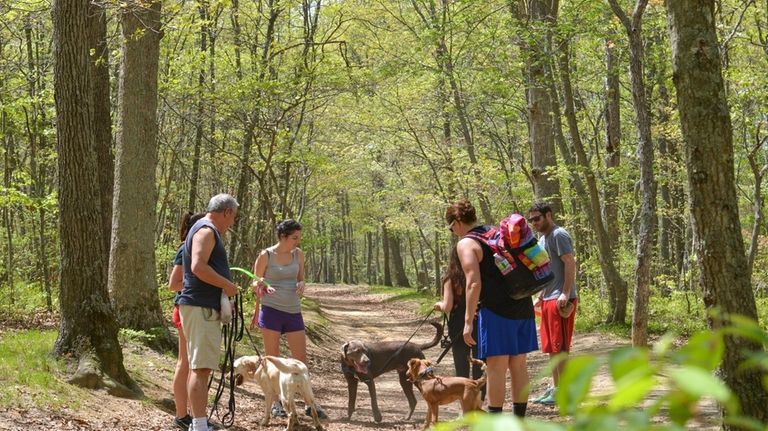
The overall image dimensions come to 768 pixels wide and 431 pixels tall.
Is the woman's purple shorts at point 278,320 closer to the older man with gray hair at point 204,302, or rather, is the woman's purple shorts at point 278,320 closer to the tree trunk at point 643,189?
the older man with gray hair at point 204,302

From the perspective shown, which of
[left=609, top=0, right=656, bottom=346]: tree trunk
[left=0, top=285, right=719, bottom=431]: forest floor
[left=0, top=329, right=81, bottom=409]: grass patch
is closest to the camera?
[left=0, top=285, right=719, bottom=431]: forest floor

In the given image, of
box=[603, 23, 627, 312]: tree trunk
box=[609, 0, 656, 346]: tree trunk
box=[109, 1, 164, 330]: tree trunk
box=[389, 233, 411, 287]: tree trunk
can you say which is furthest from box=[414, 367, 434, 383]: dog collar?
box=[389, 233, 411, 287]: tree trunk

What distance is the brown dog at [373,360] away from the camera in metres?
8.12

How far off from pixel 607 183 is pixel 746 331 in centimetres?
1624

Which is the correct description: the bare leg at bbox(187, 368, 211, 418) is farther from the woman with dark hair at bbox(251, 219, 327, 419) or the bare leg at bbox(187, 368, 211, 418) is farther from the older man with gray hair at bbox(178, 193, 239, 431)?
the woman with dark hair at bbox(251, 219, 327, 419)

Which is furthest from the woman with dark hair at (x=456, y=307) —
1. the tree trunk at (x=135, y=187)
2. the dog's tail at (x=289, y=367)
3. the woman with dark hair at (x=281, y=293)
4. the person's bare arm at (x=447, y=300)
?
the tree trunk at (x=135, y=187)

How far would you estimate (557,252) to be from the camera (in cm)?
746

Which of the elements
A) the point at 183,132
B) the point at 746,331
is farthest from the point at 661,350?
the point at 183,132

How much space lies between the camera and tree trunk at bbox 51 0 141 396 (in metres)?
7.43

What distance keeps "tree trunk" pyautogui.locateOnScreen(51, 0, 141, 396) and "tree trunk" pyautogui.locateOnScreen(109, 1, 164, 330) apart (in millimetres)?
2330

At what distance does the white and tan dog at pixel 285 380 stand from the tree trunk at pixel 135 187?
9.69ft

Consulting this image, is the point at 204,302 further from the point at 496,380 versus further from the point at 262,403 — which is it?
the point at 262,403

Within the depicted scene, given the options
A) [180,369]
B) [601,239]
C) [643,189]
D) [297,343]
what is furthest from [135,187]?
[601,239]

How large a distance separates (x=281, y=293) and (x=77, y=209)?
2125mm
